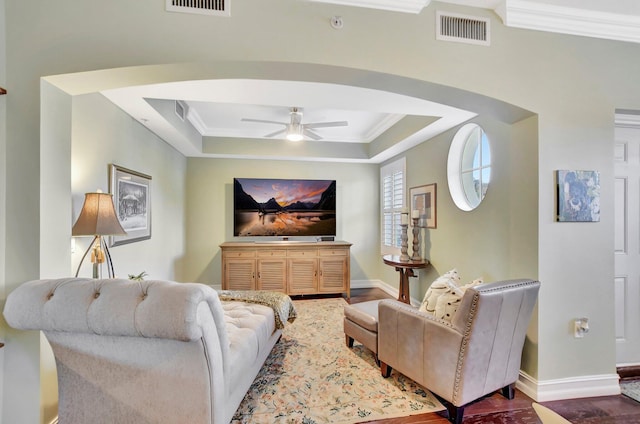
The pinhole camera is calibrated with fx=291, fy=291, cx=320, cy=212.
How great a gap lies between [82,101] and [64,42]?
2.24ft

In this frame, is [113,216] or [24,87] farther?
[113,216]

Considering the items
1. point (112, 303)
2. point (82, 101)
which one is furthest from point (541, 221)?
point (82, 101)

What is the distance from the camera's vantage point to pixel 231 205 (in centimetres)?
514

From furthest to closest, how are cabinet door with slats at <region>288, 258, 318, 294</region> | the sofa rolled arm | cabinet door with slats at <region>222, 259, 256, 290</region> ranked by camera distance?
cabinet door with slats at <region>288, 258, 318, 294</region> < cabinet door with slats at <region>222, 259, 256, 290</region> < the sofa rolled arm

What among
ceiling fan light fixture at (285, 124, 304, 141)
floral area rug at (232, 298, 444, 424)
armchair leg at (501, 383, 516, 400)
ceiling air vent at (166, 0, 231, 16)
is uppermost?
ceiling air vent at (166, 0, 231, 16)

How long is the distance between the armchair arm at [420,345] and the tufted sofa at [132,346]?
1.20 m

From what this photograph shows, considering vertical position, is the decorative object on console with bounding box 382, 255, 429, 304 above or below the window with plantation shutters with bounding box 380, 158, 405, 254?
below

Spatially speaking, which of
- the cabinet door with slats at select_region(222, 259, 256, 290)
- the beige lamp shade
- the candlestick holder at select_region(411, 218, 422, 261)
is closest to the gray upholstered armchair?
the candlestick holder at select_region(411, 218, 422, 261)

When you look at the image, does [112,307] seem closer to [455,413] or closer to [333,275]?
[455,413]

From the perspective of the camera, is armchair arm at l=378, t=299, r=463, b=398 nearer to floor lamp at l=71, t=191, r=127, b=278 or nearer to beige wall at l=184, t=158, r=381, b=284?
floor lamp at l=71, t=191, r=127, b=278

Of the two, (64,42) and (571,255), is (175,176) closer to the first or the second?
(64,42)

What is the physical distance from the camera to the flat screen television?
4980 millimetres

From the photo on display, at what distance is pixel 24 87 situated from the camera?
1.62 m

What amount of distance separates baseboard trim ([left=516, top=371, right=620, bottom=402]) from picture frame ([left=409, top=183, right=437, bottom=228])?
76.1 inches
